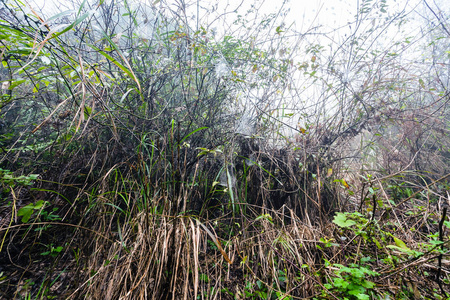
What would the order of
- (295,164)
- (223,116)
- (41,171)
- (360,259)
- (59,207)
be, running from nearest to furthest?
1. (360,259)
2. (59,207)
3. (41,171)
4. (295,164)
5. (223,116)

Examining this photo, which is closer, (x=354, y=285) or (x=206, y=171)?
(x=354, y=285)

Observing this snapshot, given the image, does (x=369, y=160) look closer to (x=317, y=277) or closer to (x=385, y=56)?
(x=385, y=56)

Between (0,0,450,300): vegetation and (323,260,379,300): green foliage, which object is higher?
(0,0,450,300): vegetation

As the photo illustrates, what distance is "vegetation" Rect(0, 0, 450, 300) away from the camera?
1.00m

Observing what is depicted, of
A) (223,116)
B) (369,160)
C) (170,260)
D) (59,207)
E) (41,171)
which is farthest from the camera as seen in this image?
(369,160)

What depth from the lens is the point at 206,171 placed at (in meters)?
1.74

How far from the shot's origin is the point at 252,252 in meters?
1.31

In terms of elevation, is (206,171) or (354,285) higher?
(206,171)

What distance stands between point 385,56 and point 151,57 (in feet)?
8.49

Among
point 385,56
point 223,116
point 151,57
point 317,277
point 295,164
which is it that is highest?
point 151,57

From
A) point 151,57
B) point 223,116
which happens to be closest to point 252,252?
point 223,116

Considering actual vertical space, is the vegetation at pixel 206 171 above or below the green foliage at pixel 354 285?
above

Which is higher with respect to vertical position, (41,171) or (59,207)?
(41,171)

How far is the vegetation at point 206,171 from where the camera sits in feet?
3.27
